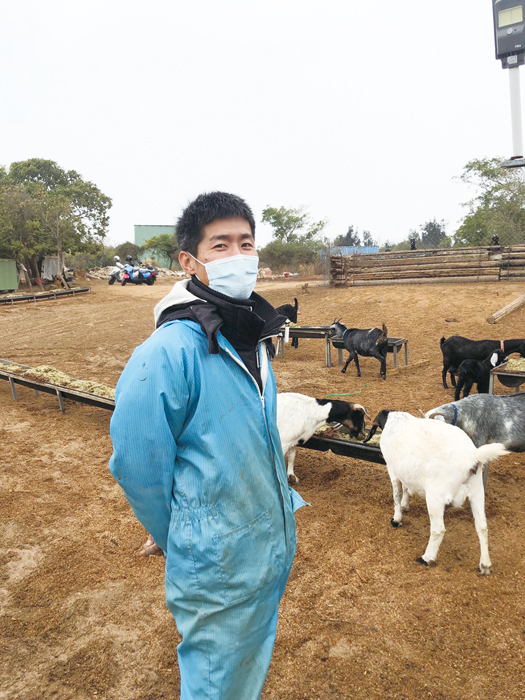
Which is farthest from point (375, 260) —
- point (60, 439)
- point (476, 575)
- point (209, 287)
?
point (209, 287)

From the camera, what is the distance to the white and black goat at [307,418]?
4605 millimetres

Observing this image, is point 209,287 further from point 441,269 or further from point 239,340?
point 441,269

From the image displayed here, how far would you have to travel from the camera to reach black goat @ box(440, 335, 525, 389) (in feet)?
23.5

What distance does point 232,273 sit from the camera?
1.71m

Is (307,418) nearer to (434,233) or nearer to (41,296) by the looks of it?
(41,296)

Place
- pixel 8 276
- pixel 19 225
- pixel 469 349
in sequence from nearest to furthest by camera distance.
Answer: pixel 469 349
pixel 19 225
pixel 8 276

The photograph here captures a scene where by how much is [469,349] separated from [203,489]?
6.79m

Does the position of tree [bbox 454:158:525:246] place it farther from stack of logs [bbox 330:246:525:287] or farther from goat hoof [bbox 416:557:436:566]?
goat hoof [bbox 416:557:436:566]

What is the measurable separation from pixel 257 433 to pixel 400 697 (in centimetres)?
180

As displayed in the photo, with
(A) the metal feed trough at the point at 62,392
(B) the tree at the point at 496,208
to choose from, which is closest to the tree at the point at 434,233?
(B) the tree at the point at 496,208

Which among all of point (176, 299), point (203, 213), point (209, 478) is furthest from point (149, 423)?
point (203, 213)

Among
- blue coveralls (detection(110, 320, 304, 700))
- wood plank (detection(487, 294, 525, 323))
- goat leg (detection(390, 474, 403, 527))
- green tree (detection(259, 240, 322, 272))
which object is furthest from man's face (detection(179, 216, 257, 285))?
green tree (detection(259, 240, 322, 272))

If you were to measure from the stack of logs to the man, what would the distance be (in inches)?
703

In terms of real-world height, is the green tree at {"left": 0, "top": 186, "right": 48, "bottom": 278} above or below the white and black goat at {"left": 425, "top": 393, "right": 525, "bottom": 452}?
above
